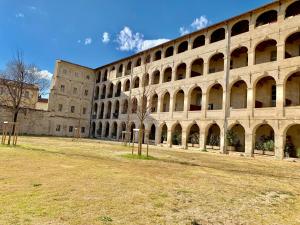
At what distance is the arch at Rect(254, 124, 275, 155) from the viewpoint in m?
23.9

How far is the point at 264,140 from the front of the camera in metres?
26.1

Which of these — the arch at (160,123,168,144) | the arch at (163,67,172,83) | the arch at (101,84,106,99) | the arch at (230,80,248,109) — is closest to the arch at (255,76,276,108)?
the arch at (230,80,248,109)

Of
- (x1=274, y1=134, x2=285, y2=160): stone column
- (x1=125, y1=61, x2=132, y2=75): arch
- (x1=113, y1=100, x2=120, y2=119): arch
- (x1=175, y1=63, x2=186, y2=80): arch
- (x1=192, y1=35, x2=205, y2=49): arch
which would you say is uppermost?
(x1=192, y1=35, x2=205, y2=49): arch

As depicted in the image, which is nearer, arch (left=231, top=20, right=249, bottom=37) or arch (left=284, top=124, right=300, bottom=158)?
arch (left=284, top=124, right=300, bottom=158)

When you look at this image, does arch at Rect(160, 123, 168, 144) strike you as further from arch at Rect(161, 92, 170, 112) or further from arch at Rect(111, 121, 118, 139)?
arch at Rect(111, 121, 118, 139)

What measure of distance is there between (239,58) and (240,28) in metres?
Answer: 3.51

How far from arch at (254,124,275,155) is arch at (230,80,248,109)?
341 centimetres

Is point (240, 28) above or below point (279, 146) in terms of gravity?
above

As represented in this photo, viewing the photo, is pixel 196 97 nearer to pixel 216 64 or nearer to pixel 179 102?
pixel 179 102

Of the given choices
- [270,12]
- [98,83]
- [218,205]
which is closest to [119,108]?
[98,83]

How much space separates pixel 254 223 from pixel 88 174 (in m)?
5.64

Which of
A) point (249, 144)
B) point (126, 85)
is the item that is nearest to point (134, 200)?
point (249, 144)

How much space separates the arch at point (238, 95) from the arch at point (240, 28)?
5940 mm

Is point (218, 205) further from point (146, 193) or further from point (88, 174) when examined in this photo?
point (88, 174)
